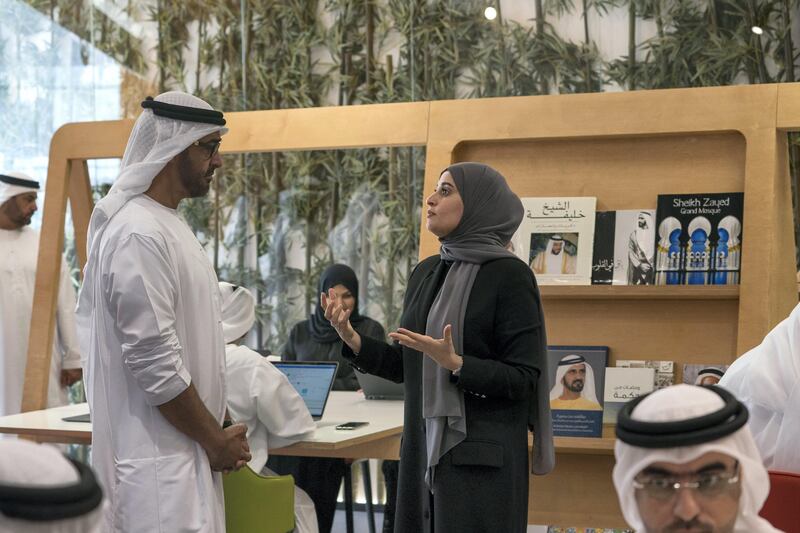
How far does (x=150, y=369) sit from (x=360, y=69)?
435 cm

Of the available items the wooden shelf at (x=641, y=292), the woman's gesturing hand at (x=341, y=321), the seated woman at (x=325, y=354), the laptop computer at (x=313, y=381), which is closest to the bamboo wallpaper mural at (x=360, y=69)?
the seated woman at (x=325, y=354)

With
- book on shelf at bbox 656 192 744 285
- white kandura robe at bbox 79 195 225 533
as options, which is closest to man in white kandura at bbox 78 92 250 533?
white kandura robe at bbox 79 195 225 533

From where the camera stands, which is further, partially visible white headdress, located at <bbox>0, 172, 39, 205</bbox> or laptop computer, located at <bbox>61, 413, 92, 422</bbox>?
partially visible white headdress, located at <bbox>0, 172, 39, 205</bbox>

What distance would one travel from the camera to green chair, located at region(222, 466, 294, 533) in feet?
11.4

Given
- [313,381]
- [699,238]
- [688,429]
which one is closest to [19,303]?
[313,381]

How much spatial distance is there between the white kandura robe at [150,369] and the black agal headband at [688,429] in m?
1.49

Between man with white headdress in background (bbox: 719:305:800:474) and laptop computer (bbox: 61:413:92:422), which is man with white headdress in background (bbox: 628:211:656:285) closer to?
man with white headdress in background (bbox: 719:305:800:474)

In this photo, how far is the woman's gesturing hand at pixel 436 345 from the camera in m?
2.80

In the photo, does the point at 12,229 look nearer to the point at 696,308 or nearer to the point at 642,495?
the point at 696,308

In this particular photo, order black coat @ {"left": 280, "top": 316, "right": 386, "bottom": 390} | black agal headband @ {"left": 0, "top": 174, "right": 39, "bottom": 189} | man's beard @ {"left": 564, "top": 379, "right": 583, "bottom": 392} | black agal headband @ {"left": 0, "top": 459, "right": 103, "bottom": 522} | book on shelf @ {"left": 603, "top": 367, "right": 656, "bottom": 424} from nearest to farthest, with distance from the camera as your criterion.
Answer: black agal headband @ {"left": 0, "top": 459, "right": 103, "bottom": 522} < book on shelf @ {"left": 603, "top": 367, "right": 656, "bottom": 424} < man's beard @ {"left": 564, "top": 379, "right": 583, "bottom": 392} < black coat @ {"left": 280, "top": 316, "right": 386, "bottom": 390} < black agal headband @ {"left": 0, "top": 174, "right": 39, "bottom": 189}

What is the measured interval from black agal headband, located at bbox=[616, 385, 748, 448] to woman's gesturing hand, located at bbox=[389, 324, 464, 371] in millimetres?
1135

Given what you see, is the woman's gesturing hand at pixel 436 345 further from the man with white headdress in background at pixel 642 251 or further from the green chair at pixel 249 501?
the man with white headdress in background at pixel 642 251

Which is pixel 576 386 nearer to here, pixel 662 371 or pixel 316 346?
pixel 662 371

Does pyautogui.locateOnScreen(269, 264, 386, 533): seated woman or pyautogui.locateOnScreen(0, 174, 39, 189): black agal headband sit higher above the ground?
pyautogui.locateOnScreen(0, 174, 39, 189): black agal headband
